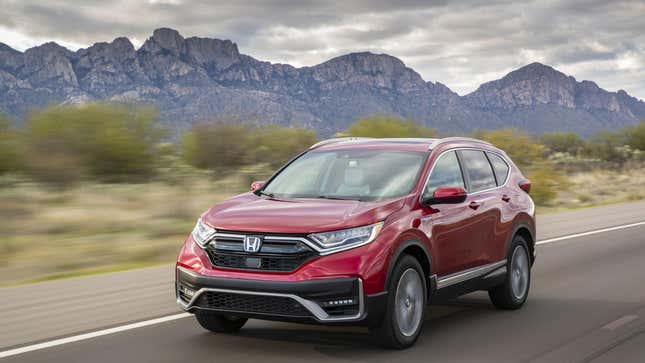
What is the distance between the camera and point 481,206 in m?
8.20

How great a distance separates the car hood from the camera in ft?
21.0

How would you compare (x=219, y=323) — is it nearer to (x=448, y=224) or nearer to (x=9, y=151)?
(x=448, y=224)

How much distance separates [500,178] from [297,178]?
7.34 ft

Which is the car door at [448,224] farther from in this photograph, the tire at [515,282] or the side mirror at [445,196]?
the tire at [515,282]

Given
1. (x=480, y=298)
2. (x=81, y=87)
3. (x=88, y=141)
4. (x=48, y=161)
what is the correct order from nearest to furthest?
(x=480, y=298)
(x=48, y=161)
(x=88, y=141)
(x=81, y=87)

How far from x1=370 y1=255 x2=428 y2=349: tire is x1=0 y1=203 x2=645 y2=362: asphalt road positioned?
0.39 feet

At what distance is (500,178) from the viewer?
29.5 feet

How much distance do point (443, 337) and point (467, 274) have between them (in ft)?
2.23

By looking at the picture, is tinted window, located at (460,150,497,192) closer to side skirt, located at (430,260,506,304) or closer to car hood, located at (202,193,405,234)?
side skirt, located at (430,260,506,304)

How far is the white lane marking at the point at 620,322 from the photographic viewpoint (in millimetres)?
8039

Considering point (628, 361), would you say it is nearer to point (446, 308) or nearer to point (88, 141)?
point (446, 308)

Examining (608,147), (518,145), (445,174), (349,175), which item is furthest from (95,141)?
(608,147)

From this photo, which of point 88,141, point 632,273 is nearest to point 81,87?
point 88,141

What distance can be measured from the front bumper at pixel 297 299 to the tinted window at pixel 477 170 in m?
2.30
